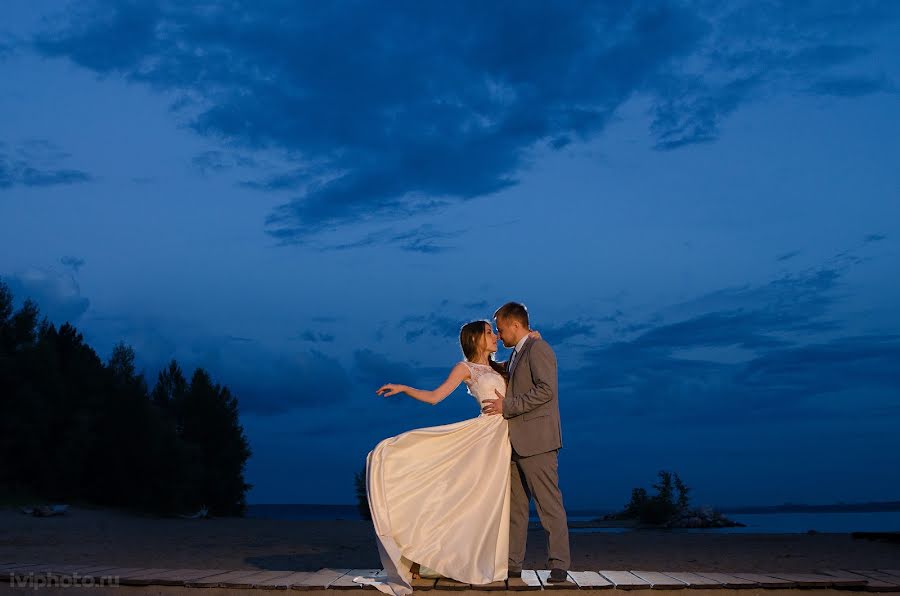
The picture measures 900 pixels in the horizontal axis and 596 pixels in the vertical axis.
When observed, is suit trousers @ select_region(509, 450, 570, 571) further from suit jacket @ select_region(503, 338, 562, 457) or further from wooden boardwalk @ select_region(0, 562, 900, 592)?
wooden boardwalk @ select_region(0, 562, 900, 592)

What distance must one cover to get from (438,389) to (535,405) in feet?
3.19

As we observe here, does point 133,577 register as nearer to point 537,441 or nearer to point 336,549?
point 537,441

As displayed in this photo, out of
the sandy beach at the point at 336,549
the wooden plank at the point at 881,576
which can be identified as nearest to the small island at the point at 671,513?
the sandy beach at the point at 336,549

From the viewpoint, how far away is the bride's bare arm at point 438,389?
788cm

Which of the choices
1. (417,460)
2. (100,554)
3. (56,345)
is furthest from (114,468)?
(417,460)

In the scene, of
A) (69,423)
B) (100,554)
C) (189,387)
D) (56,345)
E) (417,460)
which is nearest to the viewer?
(417,460)

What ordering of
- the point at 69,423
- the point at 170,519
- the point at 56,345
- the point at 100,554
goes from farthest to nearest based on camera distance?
1. the point at 56,345
2. the point at 69,423
3. the point at 170,519
4. the point at 100,554

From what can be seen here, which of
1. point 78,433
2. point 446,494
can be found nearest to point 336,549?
point 446,494

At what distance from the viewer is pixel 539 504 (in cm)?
774

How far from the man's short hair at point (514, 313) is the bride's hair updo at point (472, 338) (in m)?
0.25

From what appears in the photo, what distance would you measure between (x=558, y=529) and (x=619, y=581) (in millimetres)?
692

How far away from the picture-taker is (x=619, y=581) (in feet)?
24.4

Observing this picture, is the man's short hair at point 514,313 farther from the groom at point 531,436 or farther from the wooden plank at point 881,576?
the wooden plank at point 881,576

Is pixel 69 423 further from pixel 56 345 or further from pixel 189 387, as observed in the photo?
pixel 189 387
